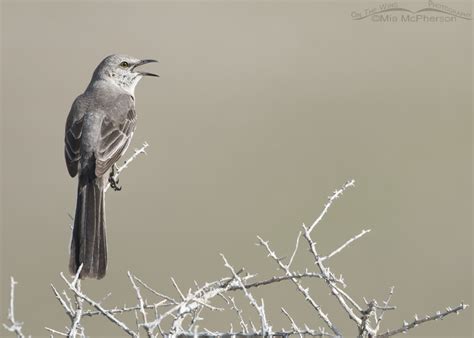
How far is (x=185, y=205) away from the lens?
13.9 metres

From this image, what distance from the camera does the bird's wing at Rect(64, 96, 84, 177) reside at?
6.42m

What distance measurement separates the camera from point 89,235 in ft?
19.0

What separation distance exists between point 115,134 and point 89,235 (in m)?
1.10

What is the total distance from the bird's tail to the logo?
1386 centimetres

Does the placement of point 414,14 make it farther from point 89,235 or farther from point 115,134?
point 89,235

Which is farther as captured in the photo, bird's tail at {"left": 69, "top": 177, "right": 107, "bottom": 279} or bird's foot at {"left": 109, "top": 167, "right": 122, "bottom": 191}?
bird's foot at {"left": 109, "top": 167, "right": 122, "bottom": 191}

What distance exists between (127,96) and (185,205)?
6.77 meters

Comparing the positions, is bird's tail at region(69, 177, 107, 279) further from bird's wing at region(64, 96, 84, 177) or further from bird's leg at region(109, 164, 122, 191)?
bird's leg at region(109, 164, 122, 191)

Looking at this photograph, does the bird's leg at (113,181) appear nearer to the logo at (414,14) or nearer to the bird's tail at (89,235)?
the bird's tail at (89,235)

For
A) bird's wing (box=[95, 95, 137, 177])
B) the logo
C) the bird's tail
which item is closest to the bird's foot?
bird's wing (box=[95, 95, 137, 177])

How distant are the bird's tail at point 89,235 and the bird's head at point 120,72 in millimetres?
1568

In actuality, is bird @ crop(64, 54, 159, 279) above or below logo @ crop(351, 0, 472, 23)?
below

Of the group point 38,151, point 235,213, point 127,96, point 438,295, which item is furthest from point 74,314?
point 38,151

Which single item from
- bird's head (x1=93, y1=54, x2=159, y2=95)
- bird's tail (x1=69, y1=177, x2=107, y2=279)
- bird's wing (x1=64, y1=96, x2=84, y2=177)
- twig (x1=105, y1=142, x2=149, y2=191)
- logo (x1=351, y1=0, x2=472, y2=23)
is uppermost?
logo (x1=351, y1=0, x2=472, y2=23)
